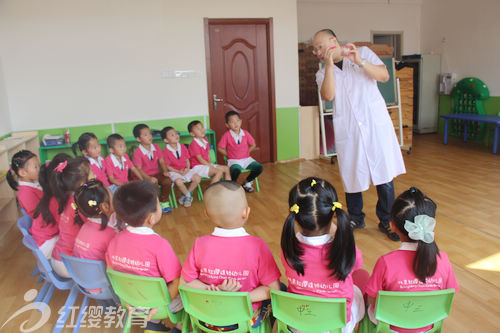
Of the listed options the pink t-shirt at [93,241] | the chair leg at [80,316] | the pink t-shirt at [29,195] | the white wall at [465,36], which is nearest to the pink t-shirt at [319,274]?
the pink t-shirt at [93,241]

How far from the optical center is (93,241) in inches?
75.0

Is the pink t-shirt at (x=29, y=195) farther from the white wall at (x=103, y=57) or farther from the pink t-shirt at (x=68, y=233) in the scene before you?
the white wall at (x=103, y=57)

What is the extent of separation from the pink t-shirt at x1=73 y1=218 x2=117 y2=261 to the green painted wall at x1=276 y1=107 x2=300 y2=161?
13.8 feet

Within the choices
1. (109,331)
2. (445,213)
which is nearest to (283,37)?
(445,213)

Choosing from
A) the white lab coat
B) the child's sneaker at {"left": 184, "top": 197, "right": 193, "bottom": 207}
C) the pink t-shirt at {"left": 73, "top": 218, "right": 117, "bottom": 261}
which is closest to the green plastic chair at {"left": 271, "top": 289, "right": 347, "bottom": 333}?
the pink t-shirt at {"left": 73, "top": 218, "right": 117, "bottom": 261}

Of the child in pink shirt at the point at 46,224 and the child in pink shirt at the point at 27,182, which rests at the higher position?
the child in pink shirt at the point at 27,182

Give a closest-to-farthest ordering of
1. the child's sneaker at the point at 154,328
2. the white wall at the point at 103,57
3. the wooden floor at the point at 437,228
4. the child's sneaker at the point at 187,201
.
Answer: the child's sneaker at the point at 154,328
the wooden floor at the point at 437,228
the child's sneaker at the point at 187,201
the white wall at the point at 103,57

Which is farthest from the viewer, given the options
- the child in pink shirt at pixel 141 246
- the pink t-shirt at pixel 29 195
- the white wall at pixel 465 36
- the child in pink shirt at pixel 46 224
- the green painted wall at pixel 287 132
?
the white wall at pixel 465 36

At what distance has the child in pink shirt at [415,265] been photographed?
1.47 metres

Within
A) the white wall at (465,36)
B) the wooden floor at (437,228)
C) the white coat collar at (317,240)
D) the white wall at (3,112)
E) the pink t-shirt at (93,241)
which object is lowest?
the wooden floor at (437,228)

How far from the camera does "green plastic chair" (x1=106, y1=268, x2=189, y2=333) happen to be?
1558 mm

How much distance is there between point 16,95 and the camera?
475 centimetres

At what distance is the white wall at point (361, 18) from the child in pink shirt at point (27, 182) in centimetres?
579

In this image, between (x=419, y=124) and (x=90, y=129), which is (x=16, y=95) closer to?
(x=90, y=129)
